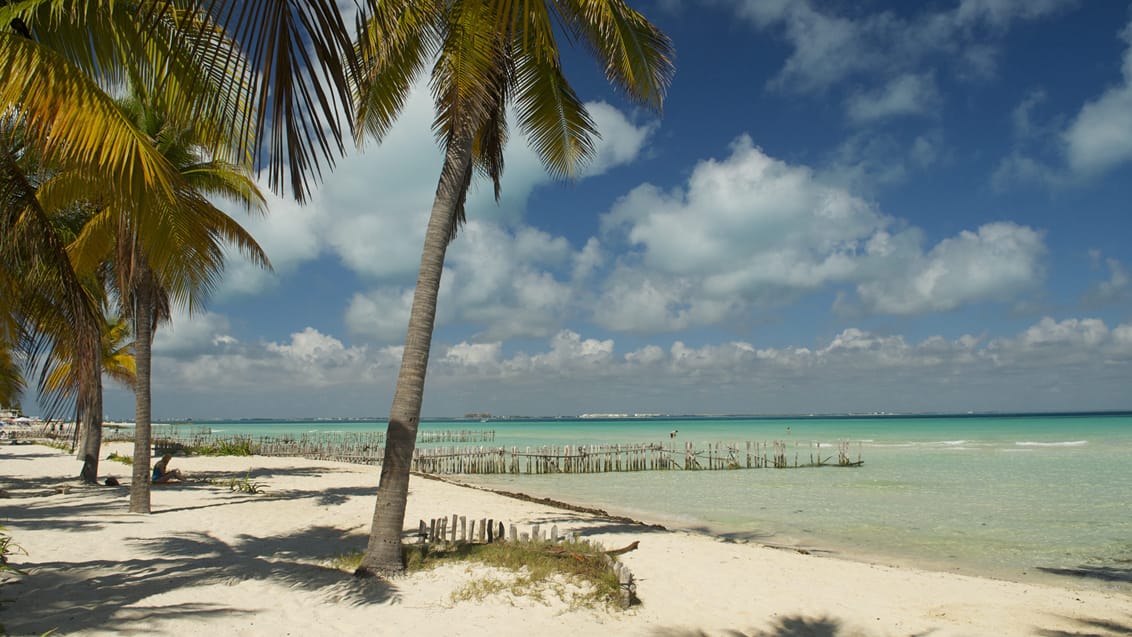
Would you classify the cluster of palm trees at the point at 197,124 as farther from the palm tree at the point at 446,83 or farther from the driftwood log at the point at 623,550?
the driftwood log at the point at 623,550

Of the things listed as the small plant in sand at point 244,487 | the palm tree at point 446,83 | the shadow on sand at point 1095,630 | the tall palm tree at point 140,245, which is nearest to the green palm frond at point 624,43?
the palm tree at point 446,83

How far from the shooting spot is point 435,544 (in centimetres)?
928

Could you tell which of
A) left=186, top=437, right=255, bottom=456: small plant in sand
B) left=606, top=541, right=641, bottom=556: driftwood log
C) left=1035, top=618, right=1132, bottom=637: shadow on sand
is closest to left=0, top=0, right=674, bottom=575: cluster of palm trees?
left=606, top=541, right=641, bottom=556: driftwood log

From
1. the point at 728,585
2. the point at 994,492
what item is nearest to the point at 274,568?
the point at 728,585

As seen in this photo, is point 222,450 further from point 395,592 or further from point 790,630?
point 790,630

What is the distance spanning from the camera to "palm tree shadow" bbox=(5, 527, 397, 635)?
5797mm

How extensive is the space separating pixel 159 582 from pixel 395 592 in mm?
2459

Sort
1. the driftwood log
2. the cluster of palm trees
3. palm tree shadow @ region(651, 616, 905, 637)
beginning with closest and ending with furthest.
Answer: the cluster of palm trees, palm tree shadow @ region(651, 616, 905, 637), the driftwood log

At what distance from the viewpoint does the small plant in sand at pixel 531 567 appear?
7.38m

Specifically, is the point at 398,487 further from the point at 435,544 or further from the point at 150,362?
the point at 150,362

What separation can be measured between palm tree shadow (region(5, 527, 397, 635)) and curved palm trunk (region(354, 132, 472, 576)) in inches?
15.6

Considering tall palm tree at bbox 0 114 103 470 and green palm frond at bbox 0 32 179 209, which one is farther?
tall palm tree at bbox 0 114 103 470

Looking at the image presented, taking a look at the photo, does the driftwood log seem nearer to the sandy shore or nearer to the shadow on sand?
the sandy shore

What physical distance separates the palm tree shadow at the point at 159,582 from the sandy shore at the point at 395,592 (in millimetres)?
24
